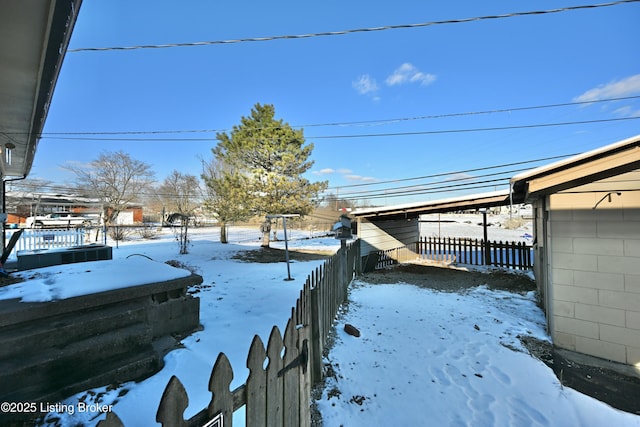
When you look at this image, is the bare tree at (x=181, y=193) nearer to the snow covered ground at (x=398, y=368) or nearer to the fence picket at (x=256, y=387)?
the snow covered ground at (x=398, y=368)

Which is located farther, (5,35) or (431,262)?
(431,262)

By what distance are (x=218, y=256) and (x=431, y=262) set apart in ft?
32.2

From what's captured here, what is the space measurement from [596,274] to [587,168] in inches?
60.6

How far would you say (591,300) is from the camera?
3.82 m

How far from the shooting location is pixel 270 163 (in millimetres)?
13484

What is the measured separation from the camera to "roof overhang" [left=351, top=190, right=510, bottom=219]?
7660mm

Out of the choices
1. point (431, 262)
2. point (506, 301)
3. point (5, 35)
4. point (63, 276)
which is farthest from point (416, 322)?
point (431, 262)

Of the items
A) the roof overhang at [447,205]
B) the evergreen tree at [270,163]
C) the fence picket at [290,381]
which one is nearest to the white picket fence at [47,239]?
the evergreen tree at [270,163]

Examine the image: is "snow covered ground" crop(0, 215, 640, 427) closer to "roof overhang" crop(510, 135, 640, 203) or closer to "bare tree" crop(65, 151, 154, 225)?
"roof overhang" crop(510, 135, 640, 203)

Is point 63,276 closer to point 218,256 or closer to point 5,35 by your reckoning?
point 5,35

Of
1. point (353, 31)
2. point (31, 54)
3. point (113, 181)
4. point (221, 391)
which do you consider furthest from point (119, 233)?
point (221, 391)

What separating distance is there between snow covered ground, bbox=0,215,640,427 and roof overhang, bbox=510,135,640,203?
2.51 meters

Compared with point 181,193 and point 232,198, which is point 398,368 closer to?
point 232,198

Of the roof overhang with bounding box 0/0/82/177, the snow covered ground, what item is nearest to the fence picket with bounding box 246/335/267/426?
the snow covered ground
